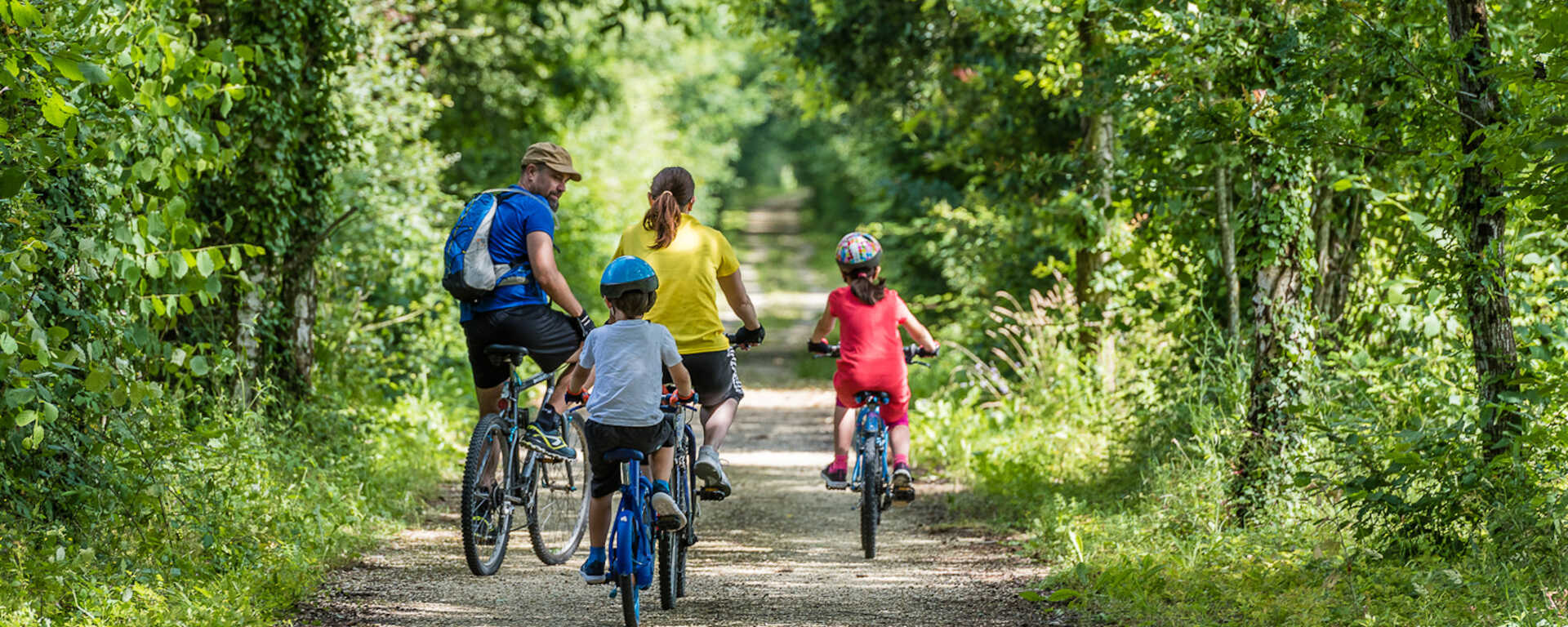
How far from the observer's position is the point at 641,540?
231 inches

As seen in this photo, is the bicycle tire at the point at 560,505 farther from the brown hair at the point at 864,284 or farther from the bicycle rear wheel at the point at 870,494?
the brown hair at the point at 864,284

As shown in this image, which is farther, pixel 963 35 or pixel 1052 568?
pixel 963 35

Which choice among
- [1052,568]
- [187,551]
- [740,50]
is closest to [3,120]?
[187,551]

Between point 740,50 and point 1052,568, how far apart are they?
34.4m

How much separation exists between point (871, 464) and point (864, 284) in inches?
40.8

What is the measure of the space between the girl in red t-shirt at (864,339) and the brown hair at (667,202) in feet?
4.55

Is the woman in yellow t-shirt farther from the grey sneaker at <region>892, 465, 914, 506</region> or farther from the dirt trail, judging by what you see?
the grey sneaker at <region>892, 465, 914, 506</region>

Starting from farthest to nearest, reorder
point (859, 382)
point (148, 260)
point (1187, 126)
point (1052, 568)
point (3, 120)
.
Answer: point (859, 382) → point (1052, 568) → point (1187, 126) → point (148, 260) → point (3, 120)

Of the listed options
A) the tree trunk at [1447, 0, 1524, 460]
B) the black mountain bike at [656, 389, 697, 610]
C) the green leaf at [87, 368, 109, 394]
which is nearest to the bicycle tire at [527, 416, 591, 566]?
the black mountain bike at [656, 389, 697, 610]

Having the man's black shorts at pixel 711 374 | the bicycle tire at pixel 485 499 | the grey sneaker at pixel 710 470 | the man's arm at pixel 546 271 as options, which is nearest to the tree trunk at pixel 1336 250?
the man's black shorts at pixel 711 374

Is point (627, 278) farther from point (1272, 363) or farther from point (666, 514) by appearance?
point (1272, 363)

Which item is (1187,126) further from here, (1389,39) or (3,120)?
(3,120)

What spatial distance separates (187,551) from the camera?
6.17 meters

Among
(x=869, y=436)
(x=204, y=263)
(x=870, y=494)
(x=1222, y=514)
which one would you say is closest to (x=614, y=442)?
(x=204, y=263)
